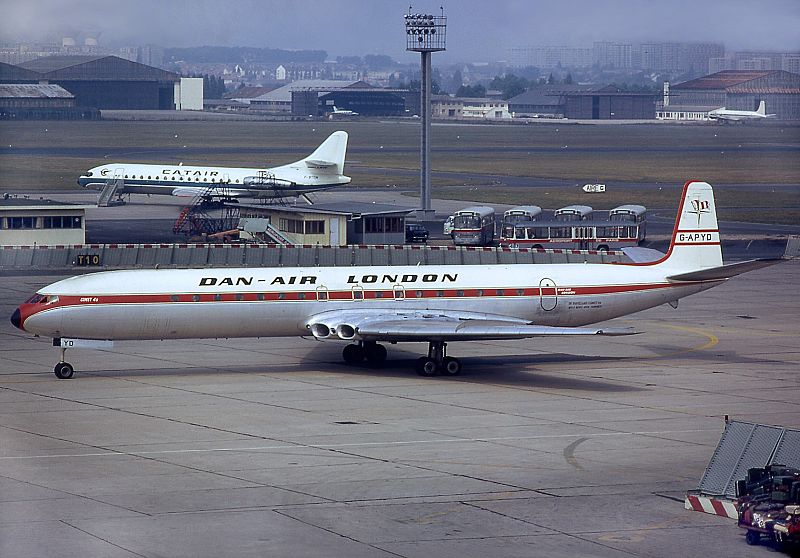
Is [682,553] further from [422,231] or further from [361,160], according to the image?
[361,160]

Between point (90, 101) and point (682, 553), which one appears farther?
point (90, 101)

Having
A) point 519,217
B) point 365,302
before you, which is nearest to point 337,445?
point 365,302

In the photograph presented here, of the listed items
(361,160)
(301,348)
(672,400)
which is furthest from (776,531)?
(361,160)

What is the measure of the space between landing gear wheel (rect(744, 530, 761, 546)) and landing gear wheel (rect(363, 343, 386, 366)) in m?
18.7

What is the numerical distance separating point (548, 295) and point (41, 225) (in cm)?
3537

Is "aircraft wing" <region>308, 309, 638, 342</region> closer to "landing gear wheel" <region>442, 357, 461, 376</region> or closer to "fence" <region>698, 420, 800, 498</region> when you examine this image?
"landing gear wheel" <region>442, 357, 461, 376</region>

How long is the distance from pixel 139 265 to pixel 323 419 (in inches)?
1291

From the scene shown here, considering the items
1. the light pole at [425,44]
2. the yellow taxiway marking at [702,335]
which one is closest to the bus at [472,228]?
the light pole at [425,44]

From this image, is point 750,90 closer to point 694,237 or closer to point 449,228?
point 449,228

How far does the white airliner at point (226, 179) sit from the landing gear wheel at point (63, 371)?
175ft

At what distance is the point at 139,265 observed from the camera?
60875 millimetres

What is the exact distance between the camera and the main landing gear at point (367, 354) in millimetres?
38125

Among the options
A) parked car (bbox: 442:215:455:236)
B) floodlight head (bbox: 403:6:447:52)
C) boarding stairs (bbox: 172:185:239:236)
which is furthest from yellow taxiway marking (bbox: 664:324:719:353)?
floodlight head (bbox: 403:6:447:52)

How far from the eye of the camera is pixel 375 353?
1500 inches
